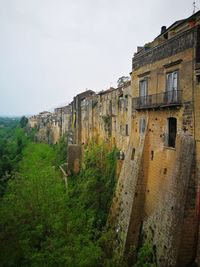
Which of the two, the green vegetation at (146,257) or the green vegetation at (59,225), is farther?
the green vegetation at (59,225)

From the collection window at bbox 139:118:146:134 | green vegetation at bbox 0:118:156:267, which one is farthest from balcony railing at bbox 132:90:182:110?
green vegetation at bbox 0:118:156:267

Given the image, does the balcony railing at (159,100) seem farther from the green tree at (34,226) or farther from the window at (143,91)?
the green tree at (34,226)

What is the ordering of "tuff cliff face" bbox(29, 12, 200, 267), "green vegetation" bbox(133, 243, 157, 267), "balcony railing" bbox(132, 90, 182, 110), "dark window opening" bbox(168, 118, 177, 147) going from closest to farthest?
"tuff cliff face" bbox(29, 12, 200, 267), "green vegetation" bbox(133, 243, 157, 267), "balcony railing" bbox(132, 90, 182, 110), "dark window opening" bbox(168, 118, 177, 147)

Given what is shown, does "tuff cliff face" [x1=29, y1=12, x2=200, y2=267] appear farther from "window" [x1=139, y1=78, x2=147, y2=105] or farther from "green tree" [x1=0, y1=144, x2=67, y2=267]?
"green tree" [x1=0, y1=144, x2=67, y2=267]

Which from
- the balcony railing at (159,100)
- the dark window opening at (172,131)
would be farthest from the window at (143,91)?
the dark window opening at (172,131)

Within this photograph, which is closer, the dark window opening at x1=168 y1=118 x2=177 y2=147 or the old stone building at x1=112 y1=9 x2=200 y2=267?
the old stone building at x1=112 y1=9 x2=200 y2=267

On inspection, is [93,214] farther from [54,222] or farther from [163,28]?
[163,28]

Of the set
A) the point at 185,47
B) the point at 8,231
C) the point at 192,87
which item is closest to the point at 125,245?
the point at 8,231

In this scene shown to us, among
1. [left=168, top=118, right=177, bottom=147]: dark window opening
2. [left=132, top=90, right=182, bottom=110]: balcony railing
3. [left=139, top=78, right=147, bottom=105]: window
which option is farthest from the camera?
[left=139, top=78, right=147, bottom=105]: window

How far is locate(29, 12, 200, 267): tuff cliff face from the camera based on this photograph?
12352 mm

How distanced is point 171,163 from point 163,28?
50.4 ft

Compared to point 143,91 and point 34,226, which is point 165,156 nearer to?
point 143,91

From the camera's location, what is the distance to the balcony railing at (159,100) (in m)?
14.0

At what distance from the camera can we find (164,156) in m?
15.3
